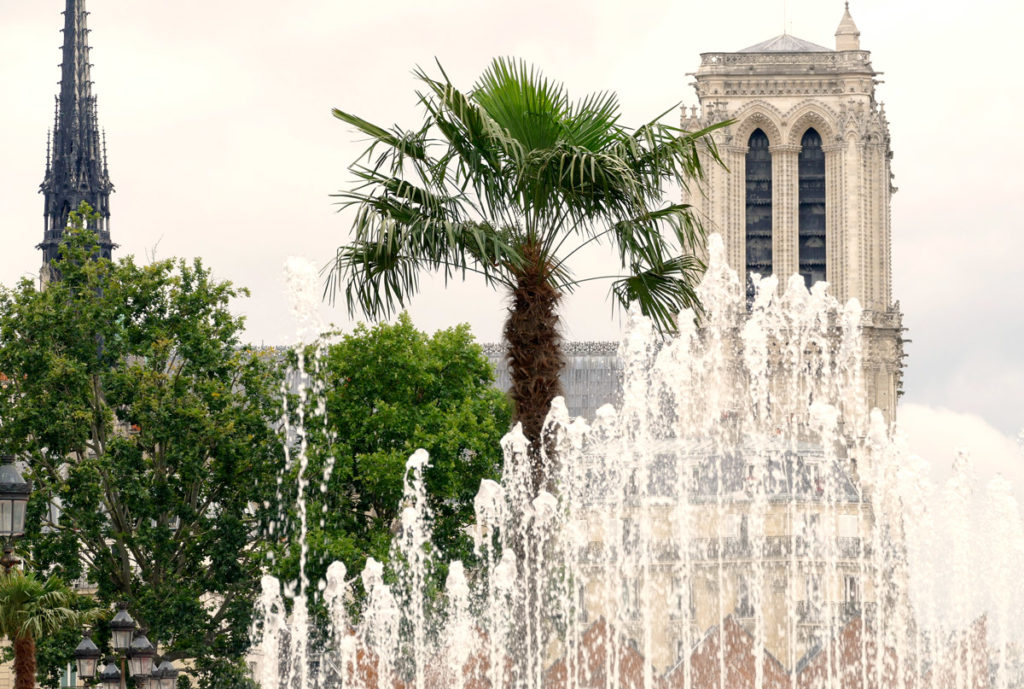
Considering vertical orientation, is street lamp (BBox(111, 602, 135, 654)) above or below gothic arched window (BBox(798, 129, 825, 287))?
below

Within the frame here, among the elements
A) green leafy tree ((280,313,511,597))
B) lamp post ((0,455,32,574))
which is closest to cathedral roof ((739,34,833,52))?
green leafy tree ((280,313,511,597))

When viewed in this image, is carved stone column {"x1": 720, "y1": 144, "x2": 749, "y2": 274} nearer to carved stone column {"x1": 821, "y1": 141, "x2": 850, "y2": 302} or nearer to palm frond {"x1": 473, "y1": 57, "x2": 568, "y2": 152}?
carved stone column {"x1": 821, "y1": 141, "x2": 850, "y2": 302}

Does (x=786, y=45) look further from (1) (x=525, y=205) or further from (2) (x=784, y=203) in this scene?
(1) (x=525, y=205)

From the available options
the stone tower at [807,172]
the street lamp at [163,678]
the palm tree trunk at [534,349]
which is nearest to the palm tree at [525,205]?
the palm tree trunk at [534,349]

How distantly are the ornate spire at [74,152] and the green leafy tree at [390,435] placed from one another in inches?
2488

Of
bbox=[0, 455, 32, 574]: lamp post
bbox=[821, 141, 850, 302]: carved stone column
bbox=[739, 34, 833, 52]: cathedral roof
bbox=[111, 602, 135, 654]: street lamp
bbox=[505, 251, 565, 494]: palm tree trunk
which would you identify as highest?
bbox=[739, 34, 833, 52]: cathedral roof

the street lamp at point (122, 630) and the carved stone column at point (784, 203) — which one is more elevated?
the carved stone column at point (784, 203)

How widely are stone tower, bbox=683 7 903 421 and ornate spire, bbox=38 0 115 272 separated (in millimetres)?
34455

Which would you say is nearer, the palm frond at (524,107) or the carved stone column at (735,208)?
the palm frond at (524,107)

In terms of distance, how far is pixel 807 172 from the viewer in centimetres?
10888

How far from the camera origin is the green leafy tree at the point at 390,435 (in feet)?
141

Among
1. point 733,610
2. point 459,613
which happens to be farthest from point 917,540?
point 733,610

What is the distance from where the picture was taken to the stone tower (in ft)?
348

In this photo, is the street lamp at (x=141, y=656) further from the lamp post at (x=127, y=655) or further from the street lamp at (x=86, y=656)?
the street lamp at (x=86, y=656)
